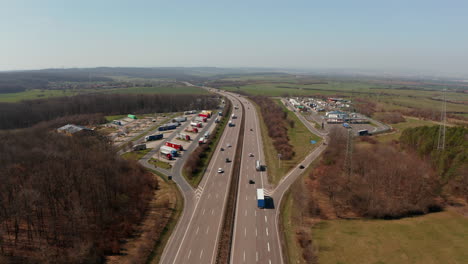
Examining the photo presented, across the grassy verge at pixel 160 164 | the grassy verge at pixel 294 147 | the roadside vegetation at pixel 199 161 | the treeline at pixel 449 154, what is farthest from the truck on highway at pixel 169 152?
the treeline at pixel 449 154

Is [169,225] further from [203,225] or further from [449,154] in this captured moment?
[449,154]

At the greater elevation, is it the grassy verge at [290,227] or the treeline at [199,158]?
the treeline at [199,158]

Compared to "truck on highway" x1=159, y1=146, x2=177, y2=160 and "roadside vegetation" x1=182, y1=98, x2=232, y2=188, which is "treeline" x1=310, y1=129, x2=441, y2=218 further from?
"truck on highway" x1=159, y1=146, x2=177, y2=160

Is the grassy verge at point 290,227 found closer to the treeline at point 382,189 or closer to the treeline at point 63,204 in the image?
the treeline at point 382,189

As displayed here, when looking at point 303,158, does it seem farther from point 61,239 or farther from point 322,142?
point 61,239

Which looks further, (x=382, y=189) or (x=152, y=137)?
(x=152, y=137)

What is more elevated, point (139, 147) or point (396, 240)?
point (139, 147)

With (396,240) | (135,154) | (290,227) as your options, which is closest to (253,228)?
(290,227)
